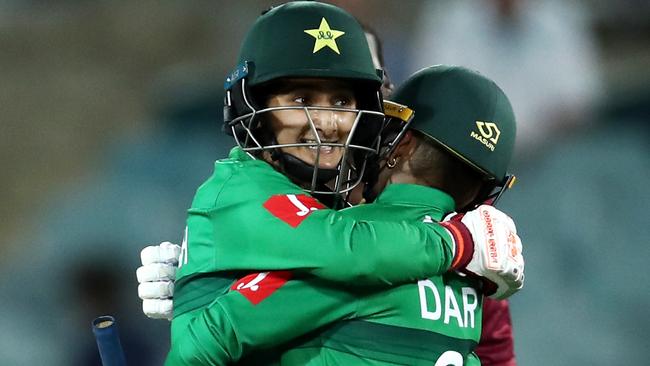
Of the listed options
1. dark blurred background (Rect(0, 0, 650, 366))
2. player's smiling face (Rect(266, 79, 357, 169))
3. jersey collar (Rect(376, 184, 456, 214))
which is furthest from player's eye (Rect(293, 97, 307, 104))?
dark blurred background (Rect(0, 0, 650, 366))

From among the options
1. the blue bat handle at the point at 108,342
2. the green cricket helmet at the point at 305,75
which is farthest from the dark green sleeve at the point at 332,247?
the blue bat handle at the point at 108,342

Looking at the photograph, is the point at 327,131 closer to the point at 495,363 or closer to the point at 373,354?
the point at 373,354

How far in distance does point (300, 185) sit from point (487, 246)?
0.41 meters

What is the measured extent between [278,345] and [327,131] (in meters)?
0.45

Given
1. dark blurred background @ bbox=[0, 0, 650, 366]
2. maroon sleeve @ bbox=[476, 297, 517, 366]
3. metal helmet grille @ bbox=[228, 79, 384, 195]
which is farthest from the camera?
dark blurred background @ bbox=[0, 0, 650, 366]

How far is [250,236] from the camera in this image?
6.17 feet

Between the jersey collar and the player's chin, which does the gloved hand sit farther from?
the player's chin

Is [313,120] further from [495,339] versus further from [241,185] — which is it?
[495,339]

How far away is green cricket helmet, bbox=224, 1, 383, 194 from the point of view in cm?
207

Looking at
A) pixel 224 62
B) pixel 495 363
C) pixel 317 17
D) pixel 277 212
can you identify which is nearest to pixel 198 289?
pixel 277 212

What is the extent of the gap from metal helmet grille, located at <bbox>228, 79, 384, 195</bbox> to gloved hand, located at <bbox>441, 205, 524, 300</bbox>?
25 cm

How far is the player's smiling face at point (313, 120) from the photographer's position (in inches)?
81.7

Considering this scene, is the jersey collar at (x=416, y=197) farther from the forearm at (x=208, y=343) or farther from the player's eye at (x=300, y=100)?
the forearm at (x=208, y=343)

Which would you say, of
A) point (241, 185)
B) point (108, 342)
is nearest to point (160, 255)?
point (108, 342)
